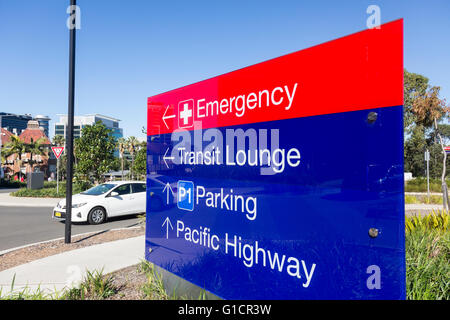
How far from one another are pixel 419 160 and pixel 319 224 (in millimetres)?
38120

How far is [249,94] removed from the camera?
299 centimetres

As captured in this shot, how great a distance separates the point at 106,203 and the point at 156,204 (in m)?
7.89

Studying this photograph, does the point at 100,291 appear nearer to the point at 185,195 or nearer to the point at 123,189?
the point at 185,195

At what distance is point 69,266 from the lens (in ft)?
19.6

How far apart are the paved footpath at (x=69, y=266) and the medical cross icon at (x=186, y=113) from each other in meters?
2.77

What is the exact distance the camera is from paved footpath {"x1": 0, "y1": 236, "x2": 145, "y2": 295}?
5043 mm

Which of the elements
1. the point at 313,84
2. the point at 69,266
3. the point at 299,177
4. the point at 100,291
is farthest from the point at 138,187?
the point at 313,84

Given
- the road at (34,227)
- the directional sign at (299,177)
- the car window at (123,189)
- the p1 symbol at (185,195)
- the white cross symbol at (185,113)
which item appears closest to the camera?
the directional sign at (299,177)

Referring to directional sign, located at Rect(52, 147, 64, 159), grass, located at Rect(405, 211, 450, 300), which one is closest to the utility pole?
grass, located at Rect(405, 211, 450, 300)

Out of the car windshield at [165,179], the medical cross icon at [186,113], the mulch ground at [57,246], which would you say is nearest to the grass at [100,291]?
the car windshield at [165,179]

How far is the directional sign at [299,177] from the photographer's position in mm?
2020

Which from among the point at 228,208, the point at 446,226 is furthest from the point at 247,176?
the point at 446,226

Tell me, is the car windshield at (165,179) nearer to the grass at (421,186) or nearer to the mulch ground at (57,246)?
the mulch ground at (57,246)
